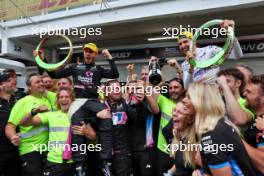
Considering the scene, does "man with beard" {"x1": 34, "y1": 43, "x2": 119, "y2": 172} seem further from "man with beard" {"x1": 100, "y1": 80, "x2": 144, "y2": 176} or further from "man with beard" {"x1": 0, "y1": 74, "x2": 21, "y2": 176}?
"man with beard" {"x1": 0, "y1": 74, "x2": 21, "y2": 176}

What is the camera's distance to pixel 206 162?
204cm

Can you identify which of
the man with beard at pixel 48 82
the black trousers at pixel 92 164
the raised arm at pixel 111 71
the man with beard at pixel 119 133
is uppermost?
the raised arm at pixel 111 71

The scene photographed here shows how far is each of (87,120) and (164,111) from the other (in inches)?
38.7

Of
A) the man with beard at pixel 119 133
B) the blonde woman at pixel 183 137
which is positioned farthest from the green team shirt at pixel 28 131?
the blonde woman at pixel 183 137

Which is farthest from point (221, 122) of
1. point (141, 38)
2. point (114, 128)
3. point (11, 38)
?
point (11, 38)

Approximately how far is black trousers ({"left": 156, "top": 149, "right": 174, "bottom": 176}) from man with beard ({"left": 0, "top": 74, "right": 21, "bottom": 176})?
187cm

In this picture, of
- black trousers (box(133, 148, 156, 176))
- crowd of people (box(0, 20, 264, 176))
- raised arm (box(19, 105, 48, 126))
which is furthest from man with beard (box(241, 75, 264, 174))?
raised arm (box(19, 105, 48, 126))

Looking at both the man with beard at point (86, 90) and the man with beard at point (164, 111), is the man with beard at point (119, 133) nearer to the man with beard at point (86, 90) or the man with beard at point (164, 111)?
the man with beard at point (86, 90)

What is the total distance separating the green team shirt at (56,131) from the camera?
4023 mm

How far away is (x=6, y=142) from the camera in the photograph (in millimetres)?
4305

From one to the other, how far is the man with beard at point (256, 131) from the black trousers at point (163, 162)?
152cm

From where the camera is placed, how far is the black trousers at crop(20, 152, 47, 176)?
415 centimetres

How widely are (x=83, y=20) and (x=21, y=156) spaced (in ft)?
19.4

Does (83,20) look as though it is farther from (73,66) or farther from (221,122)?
(221,122)
